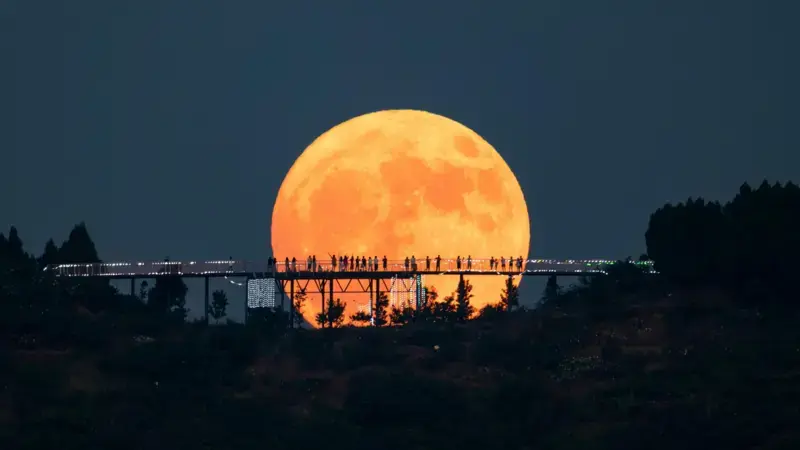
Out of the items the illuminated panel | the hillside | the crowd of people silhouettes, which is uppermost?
the crowd of people silhouettes

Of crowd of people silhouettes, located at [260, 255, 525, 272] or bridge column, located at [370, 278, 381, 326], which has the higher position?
crowd of people silhouettes, located at [260, 255, 525, 272]

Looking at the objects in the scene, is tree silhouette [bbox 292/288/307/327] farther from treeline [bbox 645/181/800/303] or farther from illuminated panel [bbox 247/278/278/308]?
treeline [bbox 645/181/800/303]

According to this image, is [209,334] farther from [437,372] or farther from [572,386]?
[572,386]

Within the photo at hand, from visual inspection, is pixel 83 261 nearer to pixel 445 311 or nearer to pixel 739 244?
pixel 445 311

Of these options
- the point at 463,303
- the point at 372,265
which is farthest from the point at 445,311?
the point at 372,265

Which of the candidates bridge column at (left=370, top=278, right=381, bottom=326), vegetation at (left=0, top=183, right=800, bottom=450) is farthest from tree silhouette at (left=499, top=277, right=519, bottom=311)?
bridge column at (left=370, top=278, right=381, bottom=326)

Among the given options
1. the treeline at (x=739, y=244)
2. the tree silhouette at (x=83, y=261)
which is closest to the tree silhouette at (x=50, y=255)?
the tree silhouette at (x=83, y=261)

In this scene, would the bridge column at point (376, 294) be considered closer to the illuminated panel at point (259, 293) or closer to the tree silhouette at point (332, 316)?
the tree silhouette at point (332, 316)
